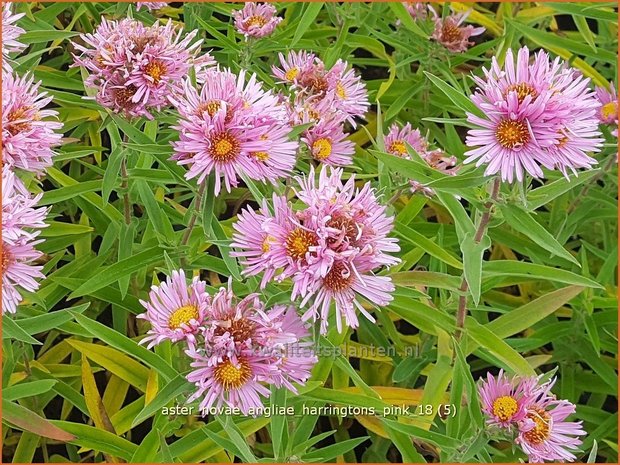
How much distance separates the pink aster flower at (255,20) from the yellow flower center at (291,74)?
0.67ft

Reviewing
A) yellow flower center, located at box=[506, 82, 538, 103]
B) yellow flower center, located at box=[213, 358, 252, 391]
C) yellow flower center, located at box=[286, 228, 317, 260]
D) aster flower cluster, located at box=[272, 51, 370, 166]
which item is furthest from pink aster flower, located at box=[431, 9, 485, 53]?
yellow flower center, located at box=[213, 358, 252, 391]

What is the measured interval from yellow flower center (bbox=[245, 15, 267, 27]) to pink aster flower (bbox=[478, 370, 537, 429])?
1053 millimetres

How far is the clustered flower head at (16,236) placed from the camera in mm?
1164

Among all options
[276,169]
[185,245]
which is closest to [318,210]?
[276,169]

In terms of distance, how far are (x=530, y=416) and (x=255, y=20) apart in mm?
1169

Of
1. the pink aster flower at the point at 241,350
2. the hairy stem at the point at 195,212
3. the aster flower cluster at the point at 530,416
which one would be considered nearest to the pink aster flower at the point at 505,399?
the aster flower cluster at the point at 530,416

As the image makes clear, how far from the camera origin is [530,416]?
1.30 m

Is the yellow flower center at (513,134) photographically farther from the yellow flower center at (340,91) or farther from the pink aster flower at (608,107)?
the pink aster flower at (608,107)

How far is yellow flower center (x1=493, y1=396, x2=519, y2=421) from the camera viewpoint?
128 cm

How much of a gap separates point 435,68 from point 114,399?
1.26 meters

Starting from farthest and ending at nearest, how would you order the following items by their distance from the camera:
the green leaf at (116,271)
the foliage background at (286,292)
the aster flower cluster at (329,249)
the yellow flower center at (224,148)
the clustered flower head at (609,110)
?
1. the clustered flower head at (609,110)
2. the green leaf at (116,271)
3. the foliage background at (286,292)
4. the yellow flower center at (224,148)
5. the aster flower cluster at (329,249)

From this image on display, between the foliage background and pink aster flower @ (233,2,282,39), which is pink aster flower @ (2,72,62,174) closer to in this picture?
the foliage background

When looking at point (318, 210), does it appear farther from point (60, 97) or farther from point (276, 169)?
point (60, 97)

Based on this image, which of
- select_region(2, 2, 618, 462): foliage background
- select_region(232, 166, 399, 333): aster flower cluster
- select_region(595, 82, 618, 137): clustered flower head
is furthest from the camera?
select_region(595, 82, 618, 137): clustered flower head
